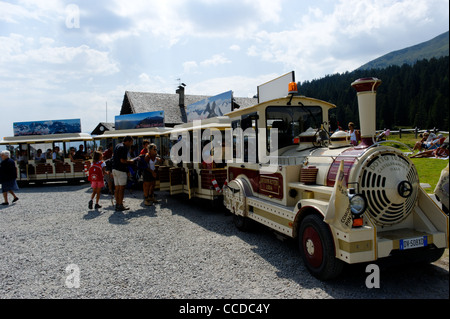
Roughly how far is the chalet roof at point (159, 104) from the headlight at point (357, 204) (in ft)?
81.7

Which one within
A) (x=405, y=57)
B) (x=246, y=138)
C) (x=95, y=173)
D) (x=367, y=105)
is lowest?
(x=95, y=173)

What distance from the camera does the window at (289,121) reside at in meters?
5.45

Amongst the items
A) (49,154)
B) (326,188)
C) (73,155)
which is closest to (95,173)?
(326,188)

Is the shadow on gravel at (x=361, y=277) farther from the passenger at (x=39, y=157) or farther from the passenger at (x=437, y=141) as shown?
the passenger at (x=39, y=157)

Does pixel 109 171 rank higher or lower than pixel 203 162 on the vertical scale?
lower

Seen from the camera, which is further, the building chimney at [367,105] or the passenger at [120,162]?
the passenger at [120,162]

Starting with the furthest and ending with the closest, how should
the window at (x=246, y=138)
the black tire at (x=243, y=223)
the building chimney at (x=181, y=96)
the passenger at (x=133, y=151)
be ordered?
the building chimney at (x=181, y=96) → the passenger at (x=133, y=151) → the black tire at (x=243, y=223) → the window at (x=246, y=138)

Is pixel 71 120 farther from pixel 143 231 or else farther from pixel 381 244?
pixel 381 244

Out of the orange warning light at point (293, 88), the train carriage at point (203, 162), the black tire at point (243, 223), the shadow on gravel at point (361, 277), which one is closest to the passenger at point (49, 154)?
the train carriage at point (203, 162)

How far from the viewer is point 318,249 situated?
3.80m

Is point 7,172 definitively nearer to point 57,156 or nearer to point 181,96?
point 57,156

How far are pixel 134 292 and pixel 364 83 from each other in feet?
13.0

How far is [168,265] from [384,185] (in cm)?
328
